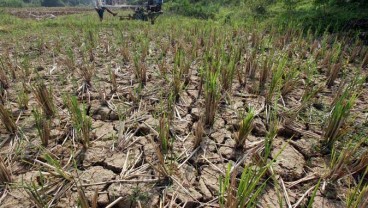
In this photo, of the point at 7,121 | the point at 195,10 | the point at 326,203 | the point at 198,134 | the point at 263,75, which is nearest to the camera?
the point at 326,203

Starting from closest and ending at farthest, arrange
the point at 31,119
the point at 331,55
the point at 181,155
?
the point at 181,155
the point at 31,119
the point at 331,55

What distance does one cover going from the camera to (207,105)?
2.00 metres

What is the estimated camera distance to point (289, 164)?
1.67 metres

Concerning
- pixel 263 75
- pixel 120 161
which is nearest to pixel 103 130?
pixel 120 161

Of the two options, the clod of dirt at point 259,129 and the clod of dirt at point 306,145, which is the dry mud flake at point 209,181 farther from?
the clod of dirt at point 306,145

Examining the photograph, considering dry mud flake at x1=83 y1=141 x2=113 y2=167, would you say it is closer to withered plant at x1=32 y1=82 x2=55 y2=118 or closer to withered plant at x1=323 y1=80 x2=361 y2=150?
withered plant at x1=32 y1=82 x2=55 y2=118

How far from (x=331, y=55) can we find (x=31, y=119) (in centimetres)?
354

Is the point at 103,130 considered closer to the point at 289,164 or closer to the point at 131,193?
the point at 131,193

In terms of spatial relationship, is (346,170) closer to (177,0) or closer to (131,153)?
(131,153)

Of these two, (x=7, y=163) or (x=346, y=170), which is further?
(x=7, y=163)

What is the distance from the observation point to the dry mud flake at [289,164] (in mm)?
1583

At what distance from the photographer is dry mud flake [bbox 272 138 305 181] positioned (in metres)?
1.58

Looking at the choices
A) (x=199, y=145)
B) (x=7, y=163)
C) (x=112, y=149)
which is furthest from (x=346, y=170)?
(x=7, y=163)

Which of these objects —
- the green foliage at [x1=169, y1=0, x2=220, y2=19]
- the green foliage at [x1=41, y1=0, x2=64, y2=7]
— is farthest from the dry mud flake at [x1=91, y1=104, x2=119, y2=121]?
the green foliage at [x1=41, y1=0, x2=64, y2=7]
